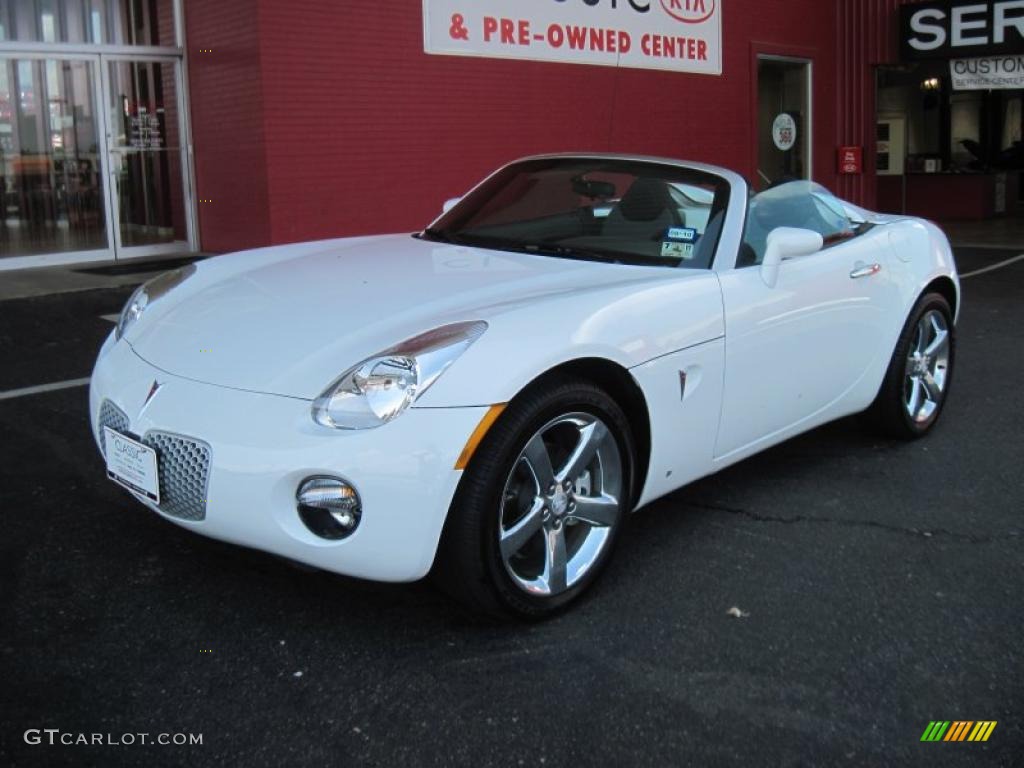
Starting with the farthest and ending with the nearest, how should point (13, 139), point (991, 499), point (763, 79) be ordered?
1. point (763, 79)
2. point (13, 139)
3. point (991, 499)

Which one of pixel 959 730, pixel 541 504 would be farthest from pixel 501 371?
pixel 959 730

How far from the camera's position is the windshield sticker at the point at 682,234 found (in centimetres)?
395

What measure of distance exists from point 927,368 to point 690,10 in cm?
1081

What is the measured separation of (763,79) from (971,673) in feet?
48.9

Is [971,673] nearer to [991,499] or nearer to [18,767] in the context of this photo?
[991,499]

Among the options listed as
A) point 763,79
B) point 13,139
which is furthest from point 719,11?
point 13,139

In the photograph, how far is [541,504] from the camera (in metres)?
3.13

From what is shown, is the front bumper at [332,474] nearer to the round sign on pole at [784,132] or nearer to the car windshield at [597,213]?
the car windshield at [597,213]

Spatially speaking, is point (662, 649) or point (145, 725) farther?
point (662, 649)

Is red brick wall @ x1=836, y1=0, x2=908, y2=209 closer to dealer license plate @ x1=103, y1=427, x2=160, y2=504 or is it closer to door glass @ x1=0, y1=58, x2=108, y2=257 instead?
door glass @ x1=0, y1=58, x2=108, y2=257

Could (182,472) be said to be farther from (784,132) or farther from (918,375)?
(784,132)

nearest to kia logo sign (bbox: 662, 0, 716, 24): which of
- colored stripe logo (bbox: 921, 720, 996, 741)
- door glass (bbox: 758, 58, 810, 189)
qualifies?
Result: door glass (bbox: 758, 58, 810, 189)

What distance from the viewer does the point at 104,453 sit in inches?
130

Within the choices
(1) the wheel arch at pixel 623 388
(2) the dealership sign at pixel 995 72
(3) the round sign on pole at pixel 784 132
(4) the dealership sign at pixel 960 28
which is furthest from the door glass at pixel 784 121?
(1) the wheel arch at pixel 623 388
